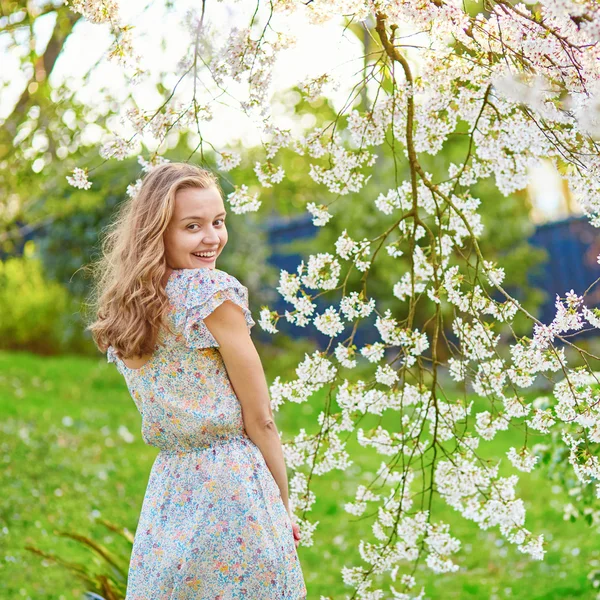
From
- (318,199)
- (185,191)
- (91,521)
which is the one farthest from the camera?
(318,199)

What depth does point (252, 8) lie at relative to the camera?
2.21m

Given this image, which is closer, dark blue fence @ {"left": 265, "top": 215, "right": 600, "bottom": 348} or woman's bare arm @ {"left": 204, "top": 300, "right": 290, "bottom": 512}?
woman's bare arm @ {"left": 204, "top": 300, "right": 290, "bottom": 512}

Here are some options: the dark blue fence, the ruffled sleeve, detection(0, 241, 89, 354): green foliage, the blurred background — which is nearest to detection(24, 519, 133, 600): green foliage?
the blurred background

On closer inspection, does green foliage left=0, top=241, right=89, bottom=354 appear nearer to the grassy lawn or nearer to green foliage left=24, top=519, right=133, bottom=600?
the grassy lawn

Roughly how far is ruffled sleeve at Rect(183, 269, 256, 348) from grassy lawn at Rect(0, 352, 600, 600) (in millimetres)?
898

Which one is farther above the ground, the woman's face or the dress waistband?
the woman's face

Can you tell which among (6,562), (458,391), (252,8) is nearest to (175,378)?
(252,8)

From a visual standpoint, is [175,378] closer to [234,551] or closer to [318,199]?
[234,551]

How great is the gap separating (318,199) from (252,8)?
10045mm

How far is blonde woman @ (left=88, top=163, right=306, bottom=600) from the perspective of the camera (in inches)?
68.9

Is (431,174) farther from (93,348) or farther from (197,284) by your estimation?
(93,348)

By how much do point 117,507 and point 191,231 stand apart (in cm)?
337

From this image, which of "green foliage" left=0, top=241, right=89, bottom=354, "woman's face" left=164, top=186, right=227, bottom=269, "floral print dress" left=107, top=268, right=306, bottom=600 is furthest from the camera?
"green foliage" left=0, top=241, right=89, bottom=354

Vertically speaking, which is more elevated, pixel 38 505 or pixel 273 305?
pixel 273 305
